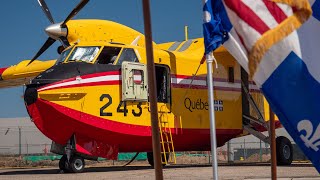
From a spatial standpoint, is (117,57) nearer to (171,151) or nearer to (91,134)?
(91,134)

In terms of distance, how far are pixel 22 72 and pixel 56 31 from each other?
499 cm

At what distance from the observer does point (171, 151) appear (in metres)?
15.4

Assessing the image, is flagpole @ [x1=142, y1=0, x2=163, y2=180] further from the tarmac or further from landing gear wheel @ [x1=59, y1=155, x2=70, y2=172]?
landing gear wheel @ [x1=59, y1=155, x2=70, y2=172]

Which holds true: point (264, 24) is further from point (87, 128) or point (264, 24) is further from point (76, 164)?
point (76, 164)

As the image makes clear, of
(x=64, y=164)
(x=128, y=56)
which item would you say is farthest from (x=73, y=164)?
(x=128, y=56)

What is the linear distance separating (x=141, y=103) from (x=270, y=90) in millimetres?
11195

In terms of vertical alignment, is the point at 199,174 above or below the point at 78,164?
below

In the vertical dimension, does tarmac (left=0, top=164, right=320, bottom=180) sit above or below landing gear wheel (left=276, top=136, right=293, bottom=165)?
below

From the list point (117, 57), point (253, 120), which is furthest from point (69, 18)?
point (253, 120)

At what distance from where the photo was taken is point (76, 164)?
13664 millimetres

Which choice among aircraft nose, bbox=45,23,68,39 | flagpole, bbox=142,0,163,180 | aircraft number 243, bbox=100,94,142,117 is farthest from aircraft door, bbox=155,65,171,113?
flagpole, bbox=142,0,163,180

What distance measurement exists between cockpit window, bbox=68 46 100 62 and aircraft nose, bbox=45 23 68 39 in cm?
346

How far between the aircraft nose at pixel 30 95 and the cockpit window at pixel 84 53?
64.0 inches

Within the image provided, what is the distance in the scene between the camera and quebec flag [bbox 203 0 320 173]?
3.05 metres
